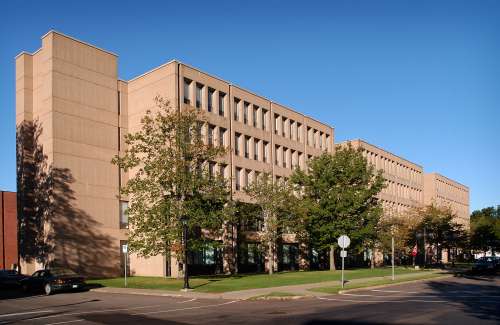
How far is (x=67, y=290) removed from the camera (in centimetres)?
2745

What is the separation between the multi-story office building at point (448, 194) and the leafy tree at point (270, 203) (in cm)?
5163

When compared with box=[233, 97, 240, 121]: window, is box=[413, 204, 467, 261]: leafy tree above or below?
below

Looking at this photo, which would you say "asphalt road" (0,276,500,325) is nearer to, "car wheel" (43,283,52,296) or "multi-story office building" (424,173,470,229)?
"car wheel" (43,283,52,296)

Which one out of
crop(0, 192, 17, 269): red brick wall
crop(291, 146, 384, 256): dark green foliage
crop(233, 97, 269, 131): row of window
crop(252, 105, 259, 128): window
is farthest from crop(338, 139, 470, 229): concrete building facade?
crop(0, 192, 17, 269): red brick wall

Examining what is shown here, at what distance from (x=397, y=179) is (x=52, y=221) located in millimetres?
60521

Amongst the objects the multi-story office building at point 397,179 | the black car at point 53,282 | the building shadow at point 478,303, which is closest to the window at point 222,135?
the black car at point 53,282

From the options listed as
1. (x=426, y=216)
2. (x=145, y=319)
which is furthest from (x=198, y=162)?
(x=426, y=216)

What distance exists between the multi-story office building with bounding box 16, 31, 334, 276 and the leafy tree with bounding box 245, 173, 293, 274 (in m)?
3.05

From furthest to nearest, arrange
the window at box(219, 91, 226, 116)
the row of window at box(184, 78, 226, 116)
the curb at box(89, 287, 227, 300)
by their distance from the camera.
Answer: the window at box(219, 91, 226, 116) → the row of window at box(184, 78, 226, 116) → the curb at box(89, 287, 227, 300)

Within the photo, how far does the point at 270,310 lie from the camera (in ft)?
58.4

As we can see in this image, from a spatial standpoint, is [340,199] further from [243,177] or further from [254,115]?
[254,115]

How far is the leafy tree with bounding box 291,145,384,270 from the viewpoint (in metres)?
45.6

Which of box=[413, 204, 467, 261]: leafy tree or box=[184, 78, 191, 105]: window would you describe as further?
box=[413, 204, 467, 261]: leafy tree

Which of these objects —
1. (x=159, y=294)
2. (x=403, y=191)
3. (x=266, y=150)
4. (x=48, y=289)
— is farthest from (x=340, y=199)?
(x=403, y=191)
